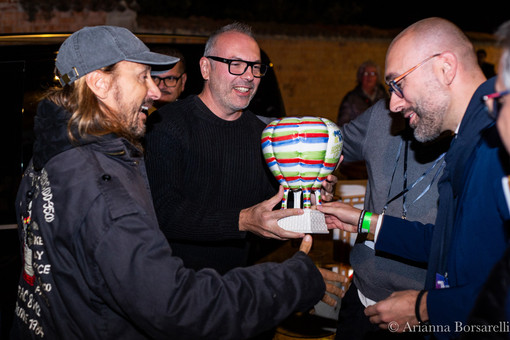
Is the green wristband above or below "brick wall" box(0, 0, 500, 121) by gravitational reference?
below

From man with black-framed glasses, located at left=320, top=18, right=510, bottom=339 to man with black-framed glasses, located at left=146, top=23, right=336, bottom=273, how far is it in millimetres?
586

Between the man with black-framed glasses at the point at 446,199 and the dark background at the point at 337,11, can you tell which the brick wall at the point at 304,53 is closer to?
the dark background at the point at 337,11

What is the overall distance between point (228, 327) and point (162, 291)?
284mm

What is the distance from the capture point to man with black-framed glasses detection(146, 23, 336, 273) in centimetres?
270

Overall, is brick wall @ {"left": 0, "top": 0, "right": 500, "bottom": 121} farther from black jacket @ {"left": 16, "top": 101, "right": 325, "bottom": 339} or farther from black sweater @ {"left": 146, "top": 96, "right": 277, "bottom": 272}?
black jacket @ {"left": 16, "top": 101, "right": 325, "bottom": 339}

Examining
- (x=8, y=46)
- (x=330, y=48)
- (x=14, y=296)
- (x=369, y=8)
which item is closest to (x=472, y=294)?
(x=14, y=296)

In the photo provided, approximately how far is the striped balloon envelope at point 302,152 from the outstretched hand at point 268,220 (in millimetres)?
126

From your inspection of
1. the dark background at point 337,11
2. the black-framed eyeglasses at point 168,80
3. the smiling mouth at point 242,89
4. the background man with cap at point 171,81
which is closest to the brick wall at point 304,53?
the dark background at point 337,11

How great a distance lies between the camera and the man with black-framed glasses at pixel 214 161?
8.85ft

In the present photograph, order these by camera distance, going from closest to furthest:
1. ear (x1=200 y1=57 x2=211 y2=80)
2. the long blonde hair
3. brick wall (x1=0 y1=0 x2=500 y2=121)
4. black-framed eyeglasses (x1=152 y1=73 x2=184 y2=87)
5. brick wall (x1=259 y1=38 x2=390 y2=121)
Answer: the long blonde hair
ear (x1=200 y1=57 x2=211 y2=80)
black-framed eyeglasses (x1=152 y1=73 x2=184 y2=87)
brick wall (x1=0 y1=0 x2=500 y2=121)
brick wall (x1=259 y1=38 x2=390 y2=121)

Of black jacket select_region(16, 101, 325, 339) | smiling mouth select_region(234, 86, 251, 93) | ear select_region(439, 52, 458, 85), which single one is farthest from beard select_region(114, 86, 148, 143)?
ear select_region(439, 52, 458, 85)

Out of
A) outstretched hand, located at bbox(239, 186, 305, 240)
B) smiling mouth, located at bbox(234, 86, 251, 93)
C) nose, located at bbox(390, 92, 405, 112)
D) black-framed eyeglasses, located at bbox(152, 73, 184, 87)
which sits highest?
nose, located at bbox(390, 92, 405, 112)

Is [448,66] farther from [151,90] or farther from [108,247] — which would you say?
[108,247]

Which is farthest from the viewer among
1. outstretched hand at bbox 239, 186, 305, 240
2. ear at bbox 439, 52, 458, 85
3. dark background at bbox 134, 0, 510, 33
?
dark background at bbox 134, 0, 510, 33
